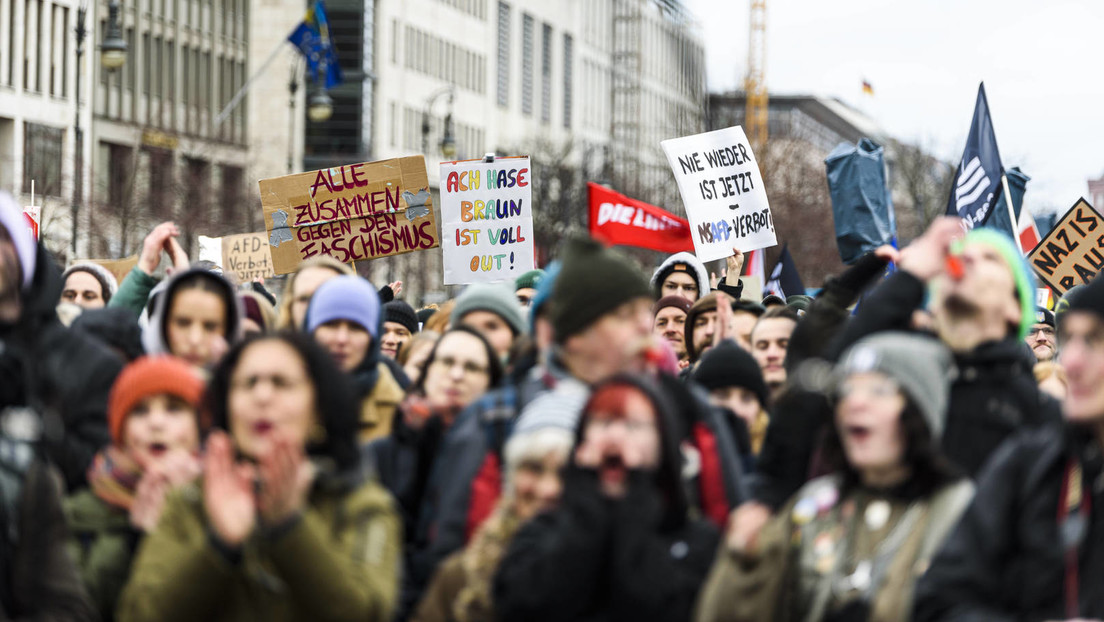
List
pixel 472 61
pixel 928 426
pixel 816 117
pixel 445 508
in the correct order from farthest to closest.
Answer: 1. pixel 816 117
2. pixel 472 61
3. pixel 445 508
4. pixel 928 426

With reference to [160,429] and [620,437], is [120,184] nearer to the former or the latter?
[160,429]

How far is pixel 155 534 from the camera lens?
4.63 m

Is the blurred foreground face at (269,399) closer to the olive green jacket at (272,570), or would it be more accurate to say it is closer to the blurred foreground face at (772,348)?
the olive green jacket at (272,570)

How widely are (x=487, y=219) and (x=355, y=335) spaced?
6.86 meters

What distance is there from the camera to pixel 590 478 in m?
4.75

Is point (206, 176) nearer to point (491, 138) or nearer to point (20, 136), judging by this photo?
point (20, 136)

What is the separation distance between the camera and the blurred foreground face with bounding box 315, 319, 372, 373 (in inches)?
270

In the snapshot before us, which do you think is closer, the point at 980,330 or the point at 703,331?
the point at 980,330

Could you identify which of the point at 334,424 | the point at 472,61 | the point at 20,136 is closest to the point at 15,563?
the point at 334,424

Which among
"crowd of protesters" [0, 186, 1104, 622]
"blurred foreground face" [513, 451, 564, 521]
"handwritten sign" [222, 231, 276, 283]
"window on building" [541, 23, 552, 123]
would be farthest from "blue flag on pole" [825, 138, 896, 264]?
"window on building" [541, 23, 552, 123]

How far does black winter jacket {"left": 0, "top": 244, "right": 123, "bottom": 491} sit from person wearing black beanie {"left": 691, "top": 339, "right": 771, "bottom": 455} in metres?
2.25

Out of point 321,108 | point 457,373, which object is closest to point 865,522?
point 457,373

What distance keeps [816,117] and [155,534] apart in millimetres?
155414

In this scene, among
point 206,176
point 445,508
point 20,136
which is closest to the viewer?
point 445,508
